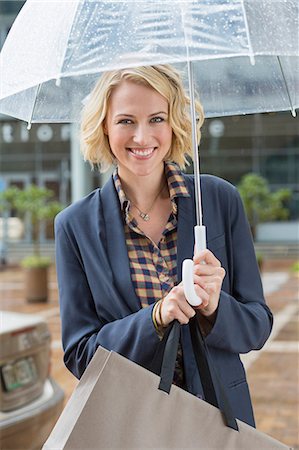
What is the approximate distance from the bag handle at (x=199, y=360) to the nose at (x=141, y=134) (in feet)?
1.29

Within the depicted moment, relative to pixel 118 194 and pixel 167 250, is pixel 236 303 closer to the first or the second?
pixel 167 250

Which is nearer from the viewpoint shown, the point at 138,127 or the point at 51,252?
the point at 138,127

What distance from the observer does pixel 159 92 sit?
5.73 feet

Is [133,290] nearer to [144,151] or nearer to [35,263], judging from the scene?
[144,151]

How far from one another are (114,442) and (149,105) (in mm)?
699

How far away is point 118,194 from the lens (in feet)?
6.18

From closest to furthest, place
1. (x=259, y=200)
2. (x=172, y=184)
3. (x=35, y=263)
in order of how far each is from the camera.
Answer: (x=172, y=184), (x=35, y=263), (x=259, y=200)

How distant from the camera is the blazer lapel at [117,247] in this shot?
177cm

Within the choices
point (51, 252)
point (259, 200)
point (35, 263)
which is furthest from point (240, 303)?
point (51, 252)

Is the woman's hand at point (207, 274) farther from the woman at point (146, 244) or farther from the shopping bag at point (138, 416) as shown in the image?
the shopping bag at point (138, 416)

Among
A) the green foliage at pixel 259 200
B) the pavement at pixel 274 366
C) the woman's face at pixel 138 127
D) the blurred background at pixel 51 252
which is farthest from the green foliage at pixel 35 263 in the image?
the woman's face at pixel 138 127

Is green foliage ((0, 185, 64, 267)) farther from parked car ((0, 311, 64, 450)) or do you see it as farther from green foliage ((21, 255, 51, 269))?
parked car ((0, 311, 64, 450))

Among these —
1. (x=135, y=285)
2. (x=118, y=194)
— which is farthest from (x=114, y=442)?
(x=118, y=194)

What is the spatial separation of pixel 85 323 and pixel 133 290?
0.43 feet
